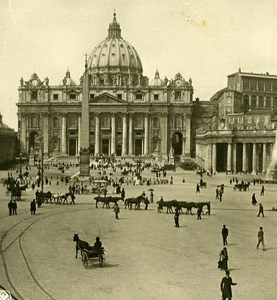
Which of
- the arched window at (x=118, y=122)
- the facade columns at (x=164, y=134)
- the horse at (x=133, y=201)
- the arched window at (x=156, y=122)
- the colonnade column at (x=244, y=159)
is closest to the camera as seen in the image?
the horse at (x=133, y=201)

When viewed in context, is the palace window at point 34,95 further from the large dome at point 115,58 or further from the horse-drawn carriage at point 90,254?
the horse-drawn carriage at point 90,254

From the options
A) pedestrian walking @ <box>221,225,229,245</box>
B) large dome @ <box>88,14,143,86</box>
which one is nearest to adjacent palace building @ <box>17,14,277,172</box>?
large dome @ <box>88,14,143,86</box>

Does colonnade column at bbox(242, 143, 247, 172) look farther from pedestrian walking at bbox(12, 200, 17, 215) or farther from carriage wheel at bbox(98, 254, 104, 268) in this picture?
carriage wheel at bbox(98, 254, 104, 268)

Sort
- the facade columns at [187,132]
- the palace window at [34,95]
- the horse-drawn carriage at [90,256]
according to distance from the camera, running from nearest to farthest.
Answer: the horse-drawn carriage at [90,256], the facade columns at [187,132], the palace window at [34,95]

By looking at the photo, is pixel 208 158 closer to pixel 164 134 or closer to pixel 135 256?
pixel 164 134

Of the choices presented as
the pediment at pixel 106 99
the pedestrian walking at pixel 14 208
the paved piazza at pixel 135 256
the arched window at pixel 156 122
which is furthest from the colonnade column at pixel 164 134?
the pedestrian walking at pixel 14 208

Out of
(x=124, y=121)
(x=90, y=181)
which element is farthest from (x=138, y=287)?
(x=124, y=121)

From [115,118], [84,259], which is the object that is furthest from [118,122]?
[84,259]
